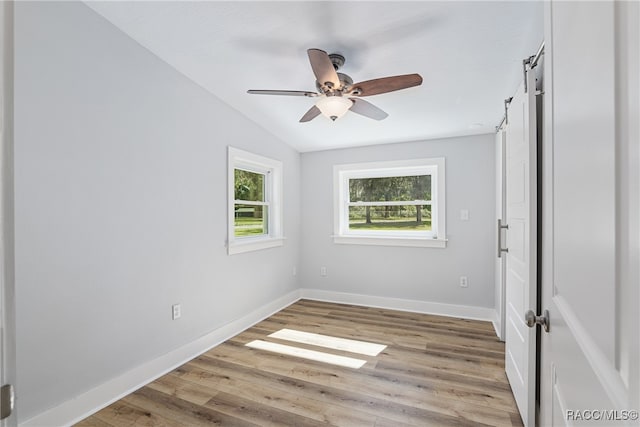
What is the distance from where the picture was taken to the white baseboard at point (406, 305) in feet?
11.8

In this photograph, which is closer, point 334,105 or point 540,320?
point 540,320

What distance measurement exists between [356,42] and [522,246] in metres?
1.68

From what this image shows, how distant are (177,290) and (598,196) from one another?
2763 mm

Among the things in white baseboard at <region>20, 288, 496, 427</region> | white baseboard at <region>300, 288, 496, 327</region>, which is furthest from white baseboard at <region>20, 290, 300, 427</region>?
white baseboard at <region>300, 288, 496, 327</region>

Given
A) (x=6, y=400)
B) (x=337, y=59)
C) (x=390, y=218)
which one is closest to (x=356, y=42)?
(x=337, y=59)

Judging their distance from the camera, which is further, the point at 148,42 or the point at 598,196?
the point at 148,42

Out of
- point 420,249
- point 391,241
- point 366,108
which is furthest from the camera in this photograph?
point 391,241

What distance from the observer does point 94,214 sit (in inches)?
78.4

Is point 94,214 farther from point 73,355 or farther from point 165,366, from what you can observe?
point 165,366

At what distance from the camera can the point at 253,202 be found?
146 inches

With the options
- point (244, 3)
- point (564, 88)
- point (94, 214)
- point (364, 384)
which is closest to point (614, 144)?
point (564, 88)

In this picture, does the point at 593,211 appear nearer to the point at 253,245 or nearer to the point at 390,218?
the point at 253,245

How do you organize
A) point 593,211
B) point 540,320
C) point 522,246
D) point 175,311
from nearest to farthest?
point 593,211 → point 540,320 → point 522,246 → point 175,311

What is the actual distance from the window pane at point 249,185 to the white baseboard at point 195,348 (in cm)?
135
